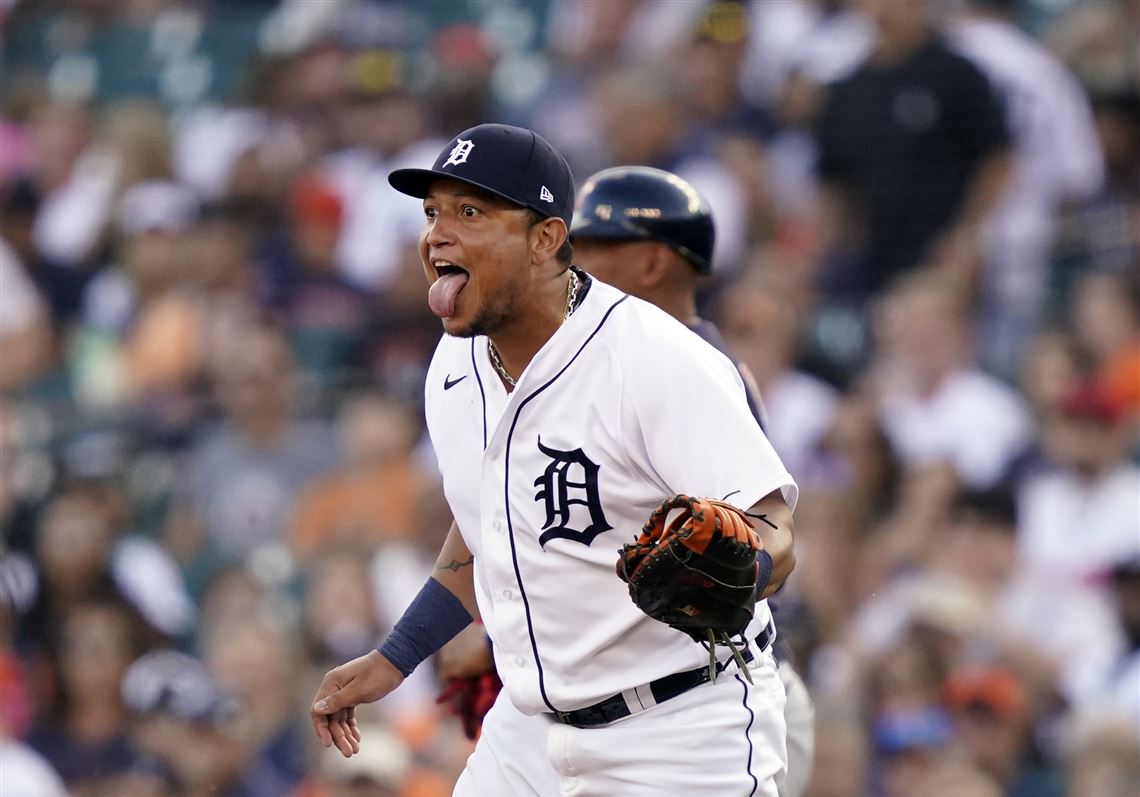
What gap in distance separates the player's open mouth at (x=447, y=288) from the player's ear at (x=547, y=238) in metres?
0.14

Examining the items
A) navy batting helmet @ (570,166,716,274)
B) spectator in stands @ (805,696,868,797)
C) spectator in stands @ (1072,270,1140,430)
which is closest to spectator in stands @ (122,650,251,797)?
spectator in stands @ (805,696,868,797)

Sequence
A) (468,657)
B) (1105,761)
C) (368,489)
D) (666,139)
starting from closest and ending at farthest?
1. (468,657)
2. (1105,761)
3. (368,489)
4. (666,139)

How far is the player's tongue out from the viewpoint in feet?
10.6

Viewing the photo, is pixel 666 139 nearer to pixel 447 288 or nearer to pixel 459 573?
pixel 459 573

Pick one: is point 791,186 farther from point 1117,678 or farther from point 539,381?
point 539,381

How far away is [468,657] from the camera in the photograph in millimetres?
4215

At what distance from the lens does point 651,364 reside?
3123 mm

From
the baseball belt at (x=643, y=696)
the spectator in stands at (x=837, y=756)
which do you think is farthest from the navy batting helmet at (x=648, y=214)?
the spectator in stands at (x=837, y=756)

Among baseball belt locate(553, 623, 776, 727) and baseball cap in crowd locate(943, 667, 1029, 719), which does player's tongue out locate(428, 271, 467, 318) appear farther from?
baseball cap in crowd locate(943, 667, 1029, 719)

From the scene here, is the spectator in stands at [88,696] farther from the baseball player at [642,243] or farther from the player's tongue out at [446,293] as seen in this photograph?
the player's tongue out at [446,293]

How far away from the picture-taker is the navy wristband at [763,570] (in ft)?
9.62

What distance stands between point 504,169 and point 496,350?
39 cm

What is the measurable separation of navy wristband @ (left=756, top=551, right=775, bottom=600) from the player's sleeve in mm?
91

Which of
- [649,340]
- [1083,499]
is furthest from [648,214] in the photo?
[1083,499]
